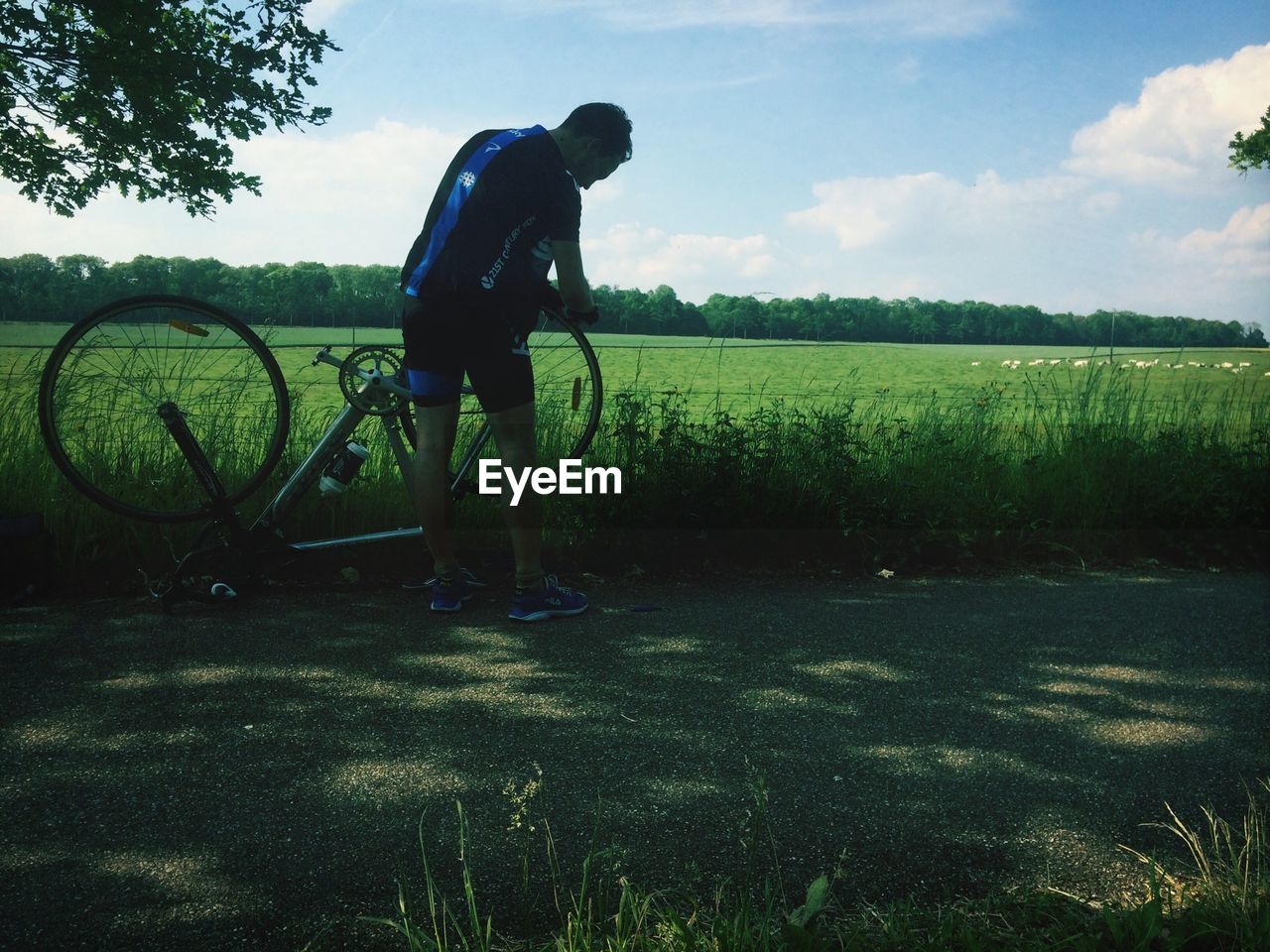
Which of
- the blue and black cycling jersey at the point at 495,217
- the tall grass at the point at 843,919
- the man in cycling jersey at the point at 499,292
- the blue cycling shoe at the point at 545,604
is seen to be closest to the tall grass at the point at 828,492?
the blue cycling shoe at the point at 545,604

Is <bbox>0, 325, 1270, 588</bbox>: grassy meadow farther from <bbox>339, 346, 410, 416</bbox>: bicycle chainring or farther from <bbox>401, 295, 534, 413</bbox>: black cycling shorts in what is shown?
<bbox>401, 295, 534, 413</bbox>: black cycling shorts

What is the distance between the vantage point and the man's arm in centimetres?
391

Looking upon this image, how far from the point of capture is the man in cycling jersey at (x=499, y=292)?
3842mm

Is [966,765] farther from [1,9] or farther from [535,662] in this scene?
[1,9]

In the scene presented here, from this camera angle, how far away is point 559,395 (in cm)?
584

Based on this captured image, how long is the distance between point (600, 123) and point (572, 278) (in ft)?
2.13

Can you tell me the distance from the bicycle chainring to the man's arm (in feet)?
2.92

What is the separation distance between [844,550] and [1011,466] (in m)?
1.70

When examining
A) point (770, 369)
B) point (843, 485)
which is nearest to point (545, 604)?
point (843, 485)

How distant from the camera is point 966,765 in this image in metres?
2.78

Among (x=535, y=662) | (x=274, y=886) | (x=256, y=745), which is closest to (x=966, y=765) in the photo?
(x=535, y=662)

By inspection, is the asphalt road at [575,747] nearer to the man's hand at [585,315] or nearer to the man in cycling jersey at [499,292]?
the man in cycling jersey at [499,292]
